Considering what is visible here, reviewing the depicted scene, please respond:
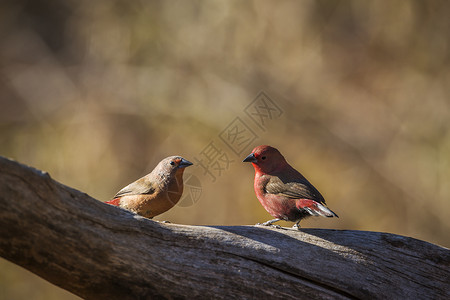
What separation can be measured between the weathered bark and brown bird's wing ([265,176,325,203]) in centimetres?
31

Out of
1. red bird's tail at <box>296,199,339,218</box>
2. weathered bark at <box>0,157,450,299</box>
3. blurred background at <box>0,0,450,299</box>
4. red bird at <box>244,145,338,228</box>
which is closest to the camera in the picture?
weathered bark at <box>0,157,450,299</box>

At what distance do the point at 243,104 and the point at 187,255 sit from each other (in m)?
5.22

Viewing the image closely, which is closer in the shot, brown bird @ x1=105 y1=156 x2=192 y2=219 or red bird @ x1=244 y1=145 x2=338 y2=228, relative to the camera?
red bird @ x1=244 y1=145 x2=338 y2=228

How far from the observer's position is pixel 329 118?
813 cm

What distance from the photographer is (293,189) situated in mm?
3992

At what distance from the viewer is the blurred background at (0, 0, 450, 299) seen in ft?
25.1

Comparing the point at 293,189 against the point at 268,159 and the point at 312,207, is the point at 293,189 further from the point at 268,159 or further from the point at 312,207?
the point at 268,159

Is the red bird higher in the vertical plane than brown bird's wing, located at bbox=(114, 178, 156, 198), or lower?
higher

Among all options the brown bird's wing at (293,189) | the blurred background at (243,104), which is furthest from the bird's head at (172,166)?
the blurred background at (243,104)

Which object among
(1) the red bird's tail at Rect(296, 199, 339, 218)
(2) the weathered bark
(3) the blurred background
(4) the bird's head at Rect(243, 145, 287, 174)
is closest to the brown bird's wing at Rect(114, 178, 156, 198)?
(4) the bird's head at Rect(243, 145, 287, 174)

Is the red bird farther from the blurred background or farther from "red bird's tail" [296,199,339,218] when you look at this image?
the blurred background

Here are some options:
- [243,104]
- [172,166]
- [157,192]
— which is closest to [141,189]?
[157,192]

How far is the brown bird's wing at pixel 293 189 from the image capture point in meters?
3.91

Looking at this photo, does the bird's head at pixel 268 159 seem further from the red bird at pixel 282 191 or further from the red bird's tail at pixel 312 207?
the red bird's tail at pixel 312 207
